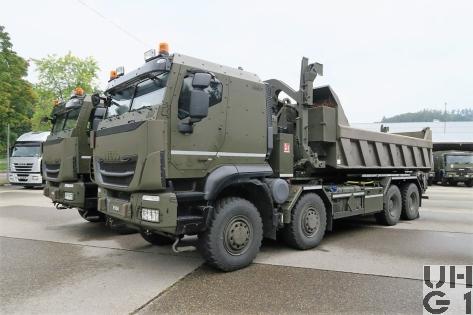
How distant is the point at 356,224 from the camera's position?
934 centimetres

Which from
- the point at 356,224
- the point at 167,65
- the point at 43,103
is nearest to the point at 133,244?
the point at 167,65

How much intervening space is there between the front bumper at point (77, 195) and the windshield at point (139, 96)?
2419 millimetres

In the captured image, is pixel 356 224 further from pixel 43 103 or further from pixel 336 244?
pixel 43 103

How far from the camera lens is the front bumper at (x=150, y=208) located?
455cm

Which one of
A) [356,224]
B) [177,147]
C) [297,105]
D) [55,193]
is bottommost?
[356,224]

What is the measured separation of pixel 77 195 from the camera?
7.64 meters

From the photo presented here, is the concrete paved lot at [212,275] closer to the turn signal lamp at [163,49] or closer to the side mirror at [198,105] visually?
the side mirror at [198,105]

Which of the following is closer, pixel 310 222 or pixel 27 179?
pixel 310 222

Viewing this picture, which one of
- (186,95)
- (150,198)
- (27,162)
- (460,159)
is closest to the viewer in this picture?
(150,198)

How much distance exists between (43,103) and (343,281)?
2825 cm

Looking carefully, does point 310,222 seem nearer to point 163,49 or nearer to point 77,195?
point 163,49

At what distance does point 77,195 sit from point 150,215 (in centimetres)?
367

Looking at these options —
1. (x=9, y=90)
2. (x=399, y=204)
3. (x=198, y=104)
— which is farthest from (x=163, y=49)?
(x=9, y=90)

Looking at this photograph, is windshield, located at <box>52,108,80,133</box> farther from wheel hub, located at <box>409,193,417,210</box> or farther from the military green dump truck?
the military green dump truck
